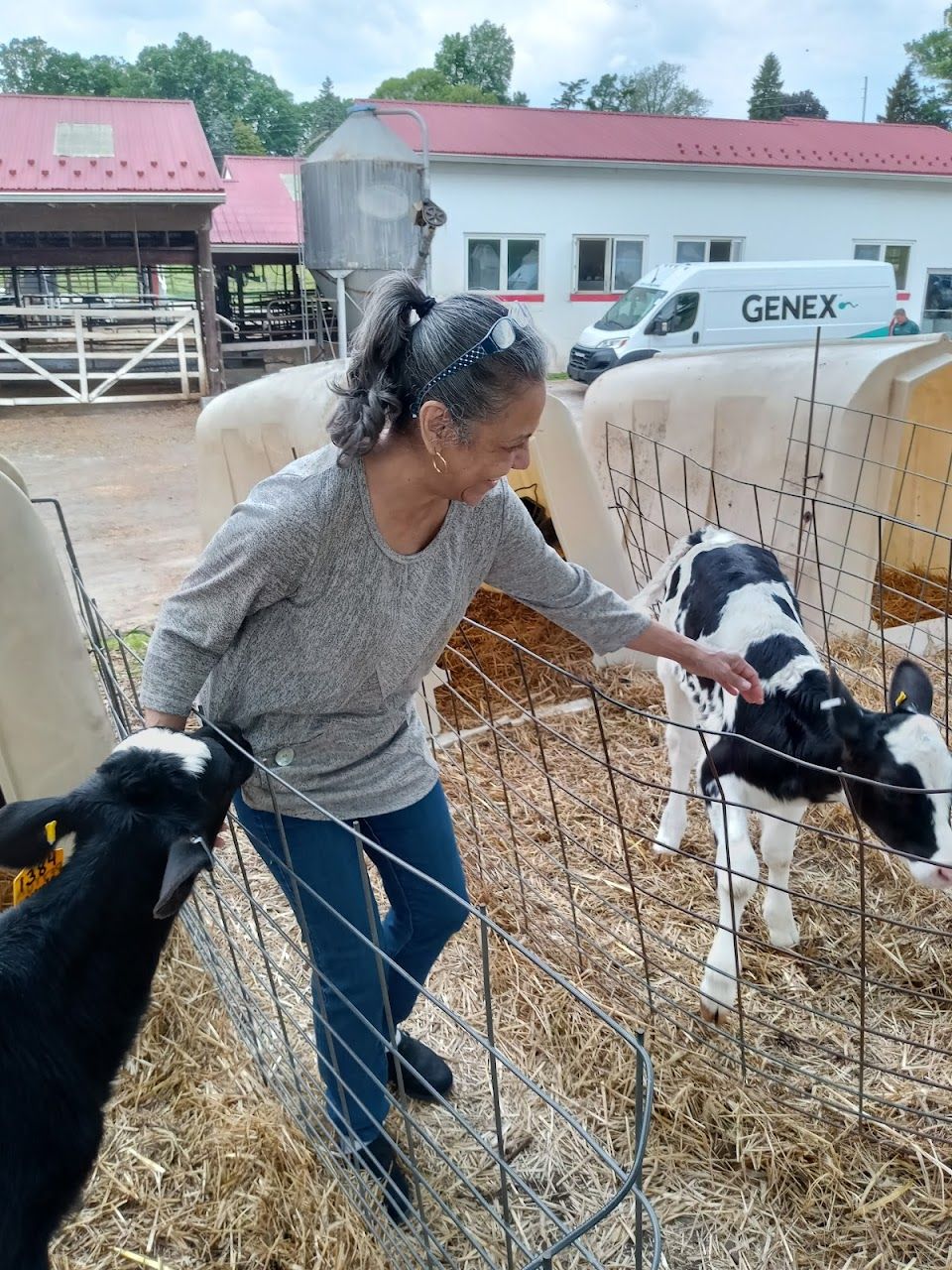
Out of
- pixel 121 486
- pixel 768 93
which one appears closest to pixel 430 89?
pixel 768 93

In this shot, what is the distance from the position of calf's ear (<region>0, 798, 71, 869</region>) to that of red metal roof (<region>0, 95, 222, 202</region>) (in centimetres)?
1598

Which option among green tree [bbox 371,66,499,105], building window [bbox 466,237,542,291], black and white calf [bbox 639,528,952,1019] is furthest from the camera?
green tree [bbox 371,66,499,105]

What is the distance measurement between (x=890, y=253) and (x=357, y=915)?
91.7 feet

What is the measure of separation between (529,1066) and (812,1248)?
834mm

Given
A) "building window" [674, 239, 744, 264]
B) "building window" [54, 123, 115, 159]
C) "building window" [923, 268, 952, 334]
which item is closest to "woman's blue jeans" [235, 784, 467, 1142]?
"building window" [54, 123, 115, 159]

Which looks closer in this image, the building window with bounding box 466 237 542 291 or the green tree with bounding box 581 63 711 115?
the building window with bounding box 466 237 542 291

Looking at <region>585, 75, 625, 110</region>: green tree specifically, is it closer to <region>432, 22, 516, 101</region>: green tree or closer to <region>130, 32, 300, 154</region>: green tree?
<region>432, 22, 516, 101</region>: green tree

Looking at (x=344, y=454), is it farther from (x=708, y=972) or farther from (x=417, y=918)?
(x=708, y=972)

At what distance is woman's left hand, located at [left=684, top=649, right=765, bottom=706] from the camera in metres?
2.50

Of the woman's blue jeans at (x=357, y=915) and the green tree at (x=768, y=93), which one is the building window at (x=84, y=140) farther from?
the green tree at (x=768, y=93)

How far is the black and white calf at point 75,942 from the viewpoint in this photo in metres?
1.83

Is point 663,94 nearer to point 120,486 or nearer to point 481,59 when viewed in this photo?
point 481,59

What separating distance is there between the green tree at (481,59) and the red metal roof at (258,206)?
155 feet

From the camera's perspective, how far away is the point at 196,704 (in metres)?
2.22
